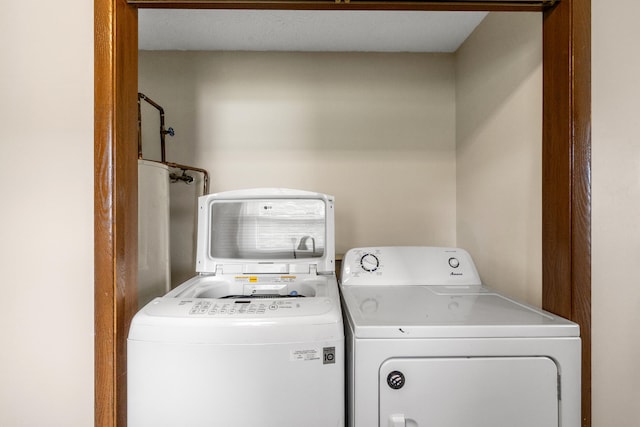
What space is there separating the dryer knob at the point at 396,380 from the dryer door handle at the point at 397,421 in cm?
8

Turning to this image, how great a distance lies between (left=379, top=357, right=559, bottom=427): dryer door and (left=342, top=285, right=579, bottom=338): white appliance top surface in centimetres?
8

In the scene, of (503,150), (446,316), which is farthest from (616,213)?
(446,316)

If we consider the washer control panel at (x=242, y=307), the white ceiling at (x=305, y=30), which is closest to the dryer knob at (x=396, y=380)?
the washer control panel at (x=242, y=307)

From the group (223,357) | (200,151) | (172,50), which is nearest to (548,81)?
(223,357)

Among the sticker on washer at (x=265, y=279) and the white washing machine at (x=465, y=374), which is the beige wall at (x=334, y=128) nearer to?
the sticker on washer at (x=265, y=279)

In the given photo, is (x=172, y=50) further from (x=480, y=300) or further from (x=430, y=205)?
(x=480, y=300)

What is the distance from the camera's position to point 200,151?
195 cm

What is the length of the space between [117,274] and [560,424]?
139cm

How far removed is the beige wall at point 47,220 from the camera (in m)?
0.98

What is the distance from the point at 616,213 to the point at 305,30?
1629 mm

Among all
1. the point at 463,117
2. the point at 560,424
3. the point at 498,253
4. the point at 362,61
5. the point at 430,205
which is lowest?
the point at 560,424

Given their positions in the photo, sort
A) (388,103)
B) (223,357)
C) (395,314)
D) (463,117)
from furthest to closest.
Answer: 1. (388,103)
2. (463,117)
3. (395,314)
4. (223,357)

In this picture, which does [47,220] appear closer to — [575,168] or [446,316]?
[446,316]

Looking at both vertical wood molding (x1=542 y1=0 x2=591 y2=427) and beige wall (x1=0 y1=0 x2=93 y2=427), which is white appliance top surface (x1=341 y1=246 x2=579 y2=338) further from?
beige wall (x1=0 y1=0 x2=93 y2=427)
